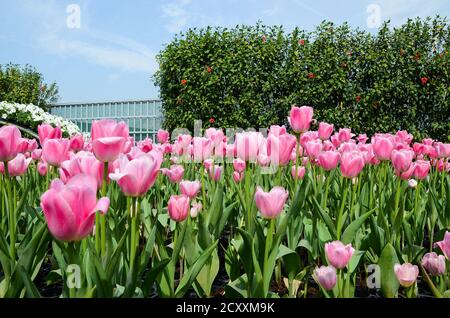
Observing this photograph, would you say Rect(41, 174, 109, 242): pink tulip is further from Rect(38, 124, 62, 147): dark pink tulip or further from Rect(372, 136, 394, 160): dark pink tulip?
Rect(372, 136, 394, 160): dark pink tulip

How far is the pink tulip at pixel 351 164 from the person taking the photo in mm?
1692

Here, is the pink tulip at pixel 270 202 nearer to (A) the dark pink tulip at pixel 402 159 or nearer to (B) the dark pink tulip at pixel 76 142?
(A) the dark pink tulip at pixel 402 159

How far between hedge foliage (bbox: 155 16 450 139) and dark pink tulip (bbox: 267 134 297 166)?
22.0 feet

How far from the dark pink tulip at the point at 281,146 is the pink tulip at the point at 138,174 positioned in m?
0.76

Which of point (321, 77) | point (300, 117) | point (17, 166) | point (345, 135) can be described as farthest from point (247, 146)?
point (321, 77)

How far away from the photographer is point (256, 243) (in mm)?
1399

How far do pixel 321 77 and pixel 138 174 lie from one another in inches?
309

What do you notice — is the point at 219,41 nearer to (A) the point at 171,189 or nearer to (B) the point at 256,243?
(A) the point at 171,189

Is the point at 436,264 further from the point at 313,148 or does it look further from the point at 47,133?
the point at 47,133

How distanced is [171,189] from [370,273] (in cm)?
114

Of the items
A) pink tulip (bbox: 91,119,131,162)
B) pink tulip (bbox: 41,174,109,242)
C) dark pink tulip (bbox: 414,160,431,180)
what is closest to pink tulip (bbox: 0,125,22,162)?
pink tulip (bbox: 91,119,131,162)

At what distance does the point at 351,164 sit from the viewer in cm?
170

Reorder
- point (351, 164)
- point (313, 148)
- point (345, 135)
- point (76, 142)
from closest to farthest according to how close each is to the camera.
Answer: point (351, 164) < point (76, 142) < point (313, 148) < point (345, 135)

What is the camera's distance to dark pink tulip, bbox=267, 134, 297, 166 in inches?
67.4
